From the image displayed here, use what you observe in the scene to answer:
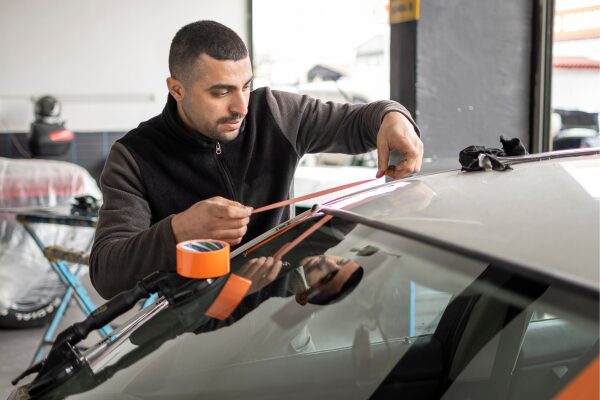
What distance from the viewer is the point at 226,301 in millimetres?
1198

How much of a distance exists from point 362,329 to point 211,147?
0.79m

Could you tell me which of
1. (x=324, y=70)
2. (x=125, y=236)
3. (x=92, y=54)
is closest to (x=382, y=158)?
(x=125, y=236)

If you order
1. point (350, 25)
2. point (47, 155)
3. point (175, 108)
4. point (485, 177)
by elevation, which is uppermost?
point (350, 25)

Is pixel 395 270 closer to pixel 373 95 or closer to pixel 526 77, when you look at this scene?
pixel 526 77

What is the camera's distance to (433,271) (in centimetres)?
106

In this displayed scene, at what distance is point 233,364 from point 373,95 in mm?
4813

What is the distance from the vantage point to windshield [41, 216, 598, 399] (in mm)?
1140

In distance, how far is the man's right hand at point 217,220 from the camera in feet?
4.33

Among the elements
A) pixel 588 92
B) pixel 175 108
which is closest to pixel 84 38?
pixel 588 92

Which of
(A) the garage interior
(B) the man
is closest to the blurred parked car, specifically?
(B) the man

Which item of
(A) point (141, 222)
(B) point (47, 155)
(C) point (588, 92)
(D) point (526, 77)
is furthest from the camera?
(B) point (47, 155)

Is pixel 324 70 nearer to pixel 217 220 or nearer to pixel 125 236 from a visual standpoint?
pixel 125 236

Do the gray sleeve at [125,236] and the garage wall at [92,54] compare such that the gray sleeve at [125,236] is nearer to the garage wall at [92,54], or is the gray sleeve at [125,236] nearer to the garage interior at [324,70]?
the garage interior at [324,70]

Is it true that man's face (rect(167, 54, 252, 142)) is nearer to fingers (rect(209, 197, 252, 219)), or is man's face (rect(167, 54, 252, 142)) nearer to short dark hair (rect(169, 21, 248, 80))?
short dark hair (rect(169, 21, 248, 80))
